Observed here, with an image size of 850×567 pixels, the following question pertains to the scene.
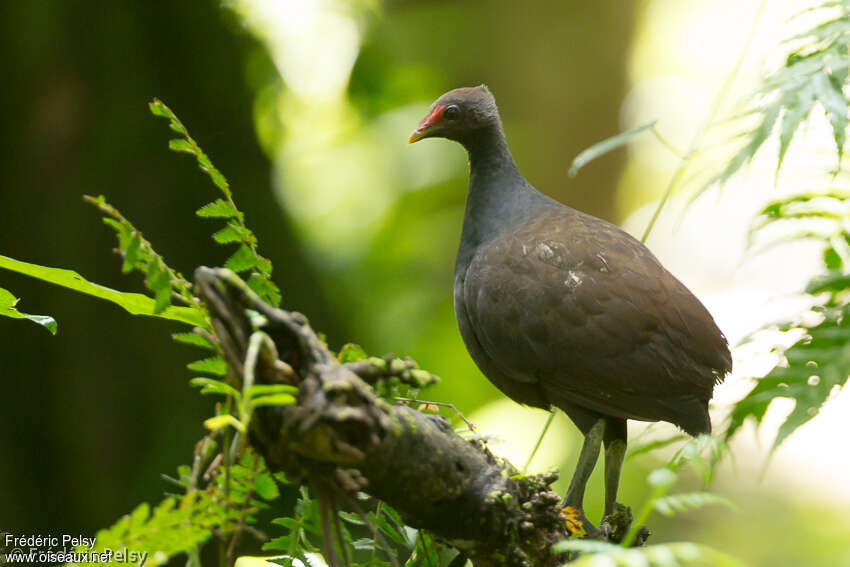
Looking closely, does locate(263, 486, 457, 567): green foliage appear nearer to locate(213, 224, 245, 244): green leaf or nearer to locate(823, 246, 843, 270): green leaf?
locate(213, 224, 245, 244): green leaf

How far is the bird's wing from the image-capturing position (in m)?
2.13

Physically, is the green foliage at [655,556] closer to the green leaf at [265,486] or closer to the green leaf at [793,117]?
the green leaf at [265,486]

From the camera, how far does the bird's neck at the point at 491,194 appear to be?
2.66m

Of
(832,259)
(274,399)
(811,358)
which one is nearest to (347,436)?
(274,399)

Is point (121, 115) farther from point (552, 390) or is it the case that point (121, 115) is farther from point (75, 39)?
point (552, 390)

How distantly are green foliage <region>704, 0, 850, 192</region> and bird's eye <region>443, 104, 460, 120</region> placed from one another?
1512mm

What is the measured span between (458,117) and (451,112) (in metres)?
0.03

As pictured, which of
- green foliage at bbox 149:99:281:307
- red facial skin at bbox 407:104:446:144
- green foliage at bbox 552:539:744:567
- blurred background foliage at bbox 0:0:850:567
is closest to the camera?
green foliage at bbox 552:539:744:567

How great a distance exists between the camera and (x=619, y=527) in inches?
79.0

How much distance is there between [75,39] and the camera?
13.9 ft

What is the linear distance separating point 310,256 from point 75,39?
1657 millimetres

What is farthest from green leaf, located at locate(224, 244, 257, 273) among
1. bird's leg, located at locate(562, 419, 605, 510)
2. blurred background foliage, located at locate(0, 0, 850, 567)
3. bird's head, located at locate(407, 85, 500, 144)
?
blurred background foliage, located at locate(0, 0, 850, 567)

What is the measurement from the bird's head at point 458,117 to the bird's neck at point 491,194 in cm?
3

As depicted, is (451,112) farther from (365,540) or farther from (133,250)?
(133,250)
